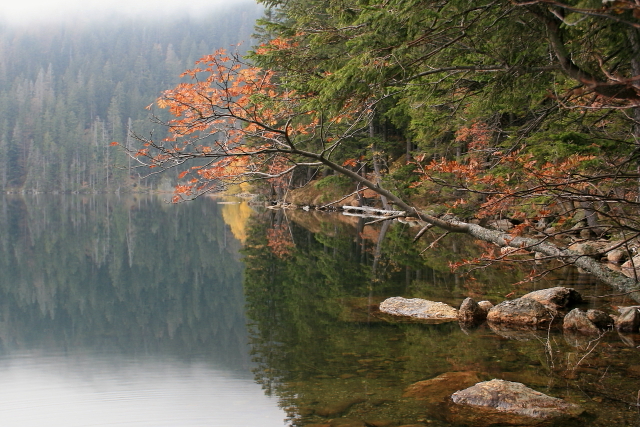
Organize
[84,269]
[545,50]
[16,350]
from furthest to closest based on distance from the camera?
1. [84,269]
2. [16,350]
3. [545,50]

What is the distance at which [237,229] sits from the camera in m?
27.8

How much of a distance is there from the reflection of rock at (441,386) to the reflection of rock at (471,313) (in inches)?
89.3

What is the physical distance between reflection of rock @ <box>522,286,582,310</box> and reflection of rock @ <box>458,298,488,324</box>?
1.02 m

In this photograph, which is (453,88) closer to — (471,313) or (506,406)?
(471,313)

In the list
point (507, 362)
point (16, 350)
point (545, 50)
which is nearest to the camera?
point (545, 50)

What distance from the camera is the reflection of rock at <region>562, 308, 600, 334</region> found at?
23.8 ft

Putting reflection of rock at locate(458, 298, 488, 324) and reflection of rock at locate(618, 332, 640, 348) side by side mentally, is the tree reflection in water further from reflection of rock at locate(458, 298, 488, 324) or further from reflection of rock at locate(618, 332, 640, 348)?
reflection of rock at locate(458, 298, 488, 324)

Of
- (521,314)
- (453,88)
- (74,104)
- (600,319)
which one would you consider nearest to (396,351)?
(521,314)

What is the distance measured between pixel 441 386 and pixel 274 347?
3.05 meters

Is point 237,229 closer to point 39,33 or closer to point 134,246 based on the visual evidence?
point 134,246

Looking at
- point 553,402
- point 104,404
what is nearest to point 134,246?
point 104,404

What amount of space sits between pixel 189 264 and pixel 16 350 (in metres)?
9.77

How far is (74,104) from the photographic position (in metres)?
101

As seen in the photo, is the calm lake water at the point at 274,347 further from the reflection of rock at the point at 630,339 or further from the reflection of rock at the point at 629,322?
the reflection of rock at the point at 629,322
